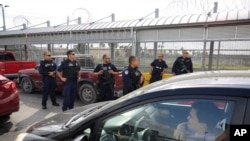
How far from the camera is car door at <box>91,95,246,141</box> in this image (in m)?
1.43

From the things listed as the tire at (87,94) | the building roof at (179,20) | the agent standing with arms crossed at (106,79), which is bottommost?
the tire at (87,94)

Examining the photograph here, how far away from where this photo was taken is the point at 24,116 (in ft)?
18.9

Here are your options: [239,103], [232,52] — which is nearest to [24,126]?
[239,103]

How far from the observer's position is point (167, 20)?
10070 mm

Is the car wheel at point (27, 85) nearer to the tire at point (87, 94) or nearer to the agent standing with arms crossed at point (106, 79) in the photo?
the tire at point (87, 94)

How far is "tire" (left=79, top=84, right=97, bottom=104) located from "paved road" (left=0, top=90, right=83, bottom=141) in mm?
215

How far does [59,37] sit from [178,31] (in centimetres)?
854

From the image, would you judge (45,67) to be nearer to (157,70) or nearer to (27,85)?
(27,85)

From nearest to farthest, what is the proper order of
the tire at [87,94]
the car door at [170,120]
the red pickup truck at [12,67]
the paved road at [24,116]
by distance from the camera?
the car door at [170,120], the paved road at [24,116], the tire at [87,94], the red pickup truck at [12,67]

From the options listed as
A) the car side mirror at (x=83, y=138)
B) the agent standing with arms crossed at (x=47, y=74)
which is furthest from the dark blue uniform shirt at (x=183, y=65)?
the car side mirror at (x=83, y=138)

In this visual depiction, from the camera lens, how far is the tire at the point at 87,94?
23.0 ft

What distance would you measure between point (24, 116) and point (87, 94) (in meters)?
2.03

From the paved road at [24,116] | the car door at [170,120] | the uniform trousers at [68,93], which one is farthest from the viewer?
the uniform trousers at [68,93]

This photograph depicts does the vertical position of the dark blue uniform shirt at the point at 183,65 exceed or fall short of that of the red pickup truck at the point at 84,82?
it exceeds it
